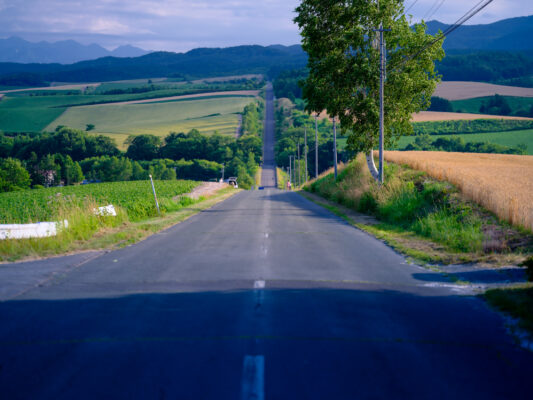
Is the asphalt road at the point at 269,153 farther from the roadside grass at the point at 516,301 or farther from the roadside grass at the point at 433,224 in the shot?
the roadside grass at the point at 516,301

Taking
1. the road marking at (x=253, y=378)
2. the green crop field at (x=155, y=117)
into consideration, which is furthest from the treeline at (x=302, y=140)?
the road marking at (x=253, y=378)

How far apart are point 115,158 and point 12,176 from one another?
22.5 m

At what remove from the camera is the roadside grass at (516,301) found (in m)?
5.78

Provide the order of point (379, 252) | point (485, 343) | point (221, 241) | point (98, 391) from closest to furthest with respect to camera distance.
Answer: point (98, 391) < point (485, 343) < point (379, 252) < point (221, 241)

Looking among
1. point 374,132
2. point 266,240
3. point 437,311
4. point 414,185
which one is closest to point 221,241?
point 266,240

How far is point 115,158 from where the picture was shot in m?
107

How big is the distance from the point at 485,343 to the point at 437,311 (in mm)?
1179

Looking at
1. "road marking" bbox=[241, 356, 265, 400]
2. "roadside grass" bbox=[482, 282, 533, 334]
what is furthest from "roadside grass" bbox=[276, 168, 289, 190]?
"road marking" bbox=[241, 356, 265, 400]

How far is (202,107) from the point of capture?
170750 millimetres

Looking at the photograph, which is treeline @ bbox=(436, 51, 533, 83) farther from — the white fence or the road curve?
the road curve

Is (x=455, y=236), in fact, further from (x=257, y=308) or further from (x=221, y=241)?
(x=257, y=308)

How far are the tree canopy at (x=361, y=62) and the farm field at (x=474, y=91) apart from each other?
293ft

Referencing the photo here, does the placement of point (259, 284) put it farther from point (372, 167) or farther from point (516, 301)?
point (372, 167)

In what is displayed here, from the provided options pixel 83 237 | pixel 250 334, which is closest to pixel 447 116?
pixel 83 237
